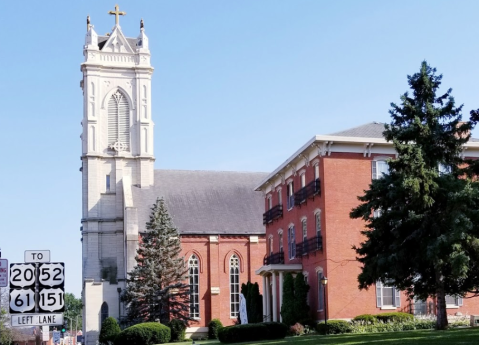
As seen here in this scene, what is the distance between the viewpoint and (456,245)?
30.9 meters

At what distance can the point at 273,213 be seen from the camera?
5481 cm

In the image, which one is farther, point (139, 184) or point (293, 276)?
point (139, 184)

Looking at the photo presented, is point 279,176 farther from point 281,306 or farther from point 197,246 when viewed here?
point 197,246

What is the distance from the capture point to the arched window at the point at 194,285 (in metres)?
68.8

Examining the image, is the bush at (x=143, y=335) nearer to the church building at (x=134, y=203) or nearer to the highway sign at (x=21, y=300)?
the church building at (x=134, y=203)

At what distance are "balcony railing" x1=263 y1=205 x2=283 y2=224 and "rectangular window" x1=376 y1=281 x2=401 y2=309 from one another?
11.2m

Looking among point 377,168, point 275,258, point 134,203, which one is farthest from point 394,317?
point 134,203

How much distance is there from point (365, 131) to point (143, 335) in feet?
59.4

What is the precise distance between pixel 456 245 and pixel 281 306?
18.0m

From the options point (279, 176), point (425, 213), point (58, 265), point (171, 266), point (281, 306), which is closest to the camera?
point (58, 265)

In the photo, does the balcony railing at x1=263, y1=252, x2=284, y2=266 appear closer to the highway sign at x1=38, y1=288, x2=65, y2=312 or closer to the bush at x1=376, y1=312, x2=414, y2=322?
the bush at x1=376, y1=312, x2=414, y2=322

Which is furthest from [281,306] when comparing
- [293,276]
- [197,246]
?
[197,246]

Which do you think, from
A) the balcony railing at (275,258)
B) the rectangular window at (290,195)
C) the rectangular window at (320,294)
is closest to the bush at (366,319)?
the rectangular window at (320,294)

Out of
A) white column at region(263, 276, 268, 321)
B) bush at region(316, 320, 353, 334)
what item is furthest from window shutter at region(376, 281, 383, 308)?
white column at region(263, 276, 268, 321)
